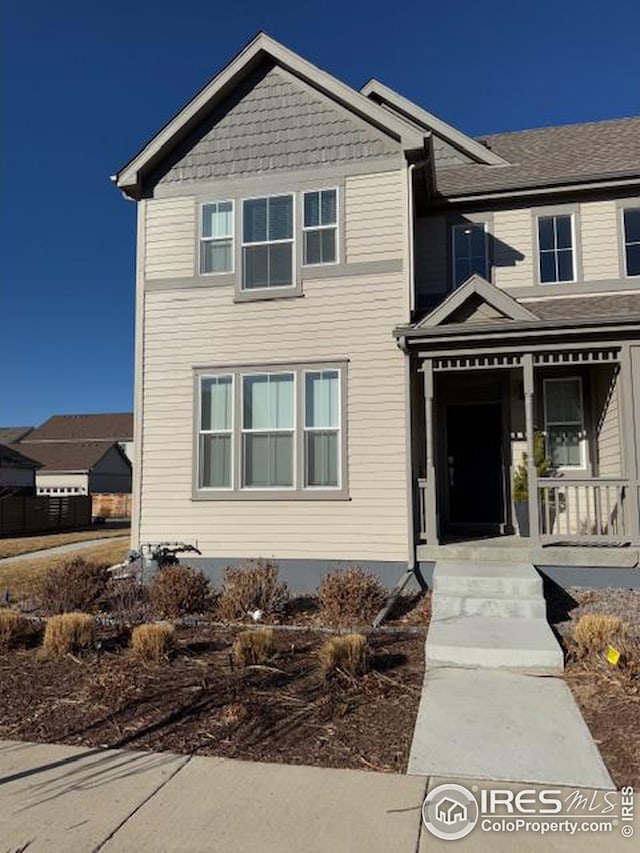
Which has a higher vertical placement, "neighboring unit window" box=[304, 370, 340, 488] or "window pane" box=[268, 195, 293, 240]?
"window pane" box=[268, 195, 293, 240]

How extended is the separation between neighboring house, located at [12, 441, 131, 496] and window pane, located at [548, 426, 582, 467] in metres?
38.6

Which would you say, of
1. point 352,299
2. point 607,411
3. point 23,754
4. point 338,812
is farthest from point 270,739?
point 607,411

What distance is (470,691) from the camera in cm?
548

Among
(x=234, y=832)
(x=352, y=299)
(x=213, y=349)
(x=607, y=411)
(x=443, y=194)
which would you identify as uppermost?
(x=443, y=194)

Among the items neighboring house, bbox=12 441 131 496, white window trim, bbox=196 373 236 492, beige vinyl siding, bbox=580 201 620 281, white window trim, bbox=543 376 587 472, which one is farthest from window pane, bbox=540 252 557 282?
neighboring house, bbox=12 441 131 496

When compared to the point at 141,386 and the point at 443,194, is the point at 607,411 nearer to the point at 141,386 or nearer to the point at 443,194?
the point at 443,194

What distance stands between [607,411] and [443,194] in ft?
15.5

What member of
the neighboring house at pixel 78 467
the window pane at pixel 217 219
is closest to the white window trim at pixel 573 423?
the window pane at pixel 217 219

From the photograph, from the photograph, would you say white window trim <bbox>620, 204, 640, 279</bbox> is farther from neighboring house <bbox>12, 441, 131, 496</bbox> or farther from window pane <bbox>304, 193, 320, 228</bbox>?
neighboring house <bbox>12, 441, 131, 496</bbox>

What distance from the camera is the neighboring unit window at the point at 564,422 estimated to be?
37.0 ft

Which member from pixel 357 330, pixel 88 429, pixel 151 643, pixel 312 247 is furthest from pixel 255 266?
pixel 88 429

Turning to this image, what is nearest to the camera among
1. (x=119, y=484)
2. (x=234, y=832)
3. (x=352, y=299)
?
(x=234, y=832)

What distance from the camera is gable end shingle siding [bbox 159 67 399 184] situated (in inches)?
417

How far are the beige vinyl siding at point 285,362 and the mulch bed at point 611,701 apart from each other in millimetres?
3215
